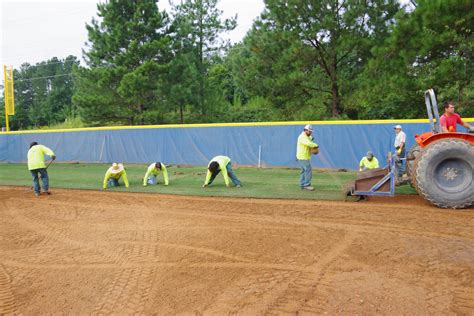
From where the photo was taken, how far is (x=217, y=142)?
18.5 metres

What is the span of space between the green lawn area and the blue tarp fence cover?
0.83m

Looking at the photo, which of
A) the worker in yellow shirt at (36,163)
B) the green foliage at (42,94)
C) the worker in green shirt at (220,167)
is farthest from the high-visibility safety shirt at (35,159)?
the green foliage at (42,94)

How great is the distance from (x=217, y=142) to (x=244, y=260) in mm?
13124

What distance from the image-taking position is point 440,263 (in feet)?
17.0

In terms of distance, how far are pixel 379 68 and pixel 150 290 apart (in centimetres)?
1424

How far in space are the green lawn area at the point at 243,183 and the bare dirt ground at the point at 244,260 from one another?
134 cm

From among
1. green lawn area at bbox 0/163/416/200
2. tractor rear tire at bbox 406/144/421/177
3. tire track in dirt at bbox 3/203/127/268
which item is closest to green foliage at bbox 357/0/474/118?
green lawn area at bbox 0/163/416/200

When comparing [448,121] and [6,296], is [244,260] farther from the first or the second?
[448,121]

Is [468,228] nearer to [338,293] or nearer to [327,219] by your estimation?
[327,219]

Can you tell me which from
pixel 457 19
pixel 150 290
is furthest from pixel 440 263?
pixel 457 19

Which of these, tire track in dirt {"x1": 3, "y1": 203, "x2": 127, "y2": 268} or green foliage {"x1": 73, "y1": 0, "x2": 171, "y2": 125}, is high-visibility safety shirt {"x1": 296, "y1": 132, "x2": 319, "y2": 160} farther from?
green foliage {"x1": 73, "y1": 0, "x2": 171, "y2": 125}

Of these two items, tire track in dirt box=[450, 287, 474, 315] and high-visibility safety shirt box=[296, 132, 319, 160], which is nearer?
tire track in dirt box=[450, 287, 474, 315]

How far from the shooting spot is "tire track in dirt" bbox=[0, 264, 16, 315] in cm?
444

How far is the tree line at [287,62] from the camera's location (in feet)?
48.8
